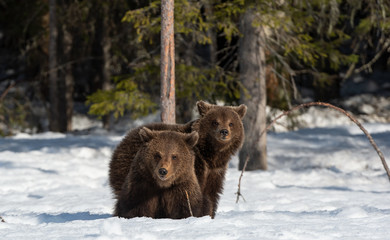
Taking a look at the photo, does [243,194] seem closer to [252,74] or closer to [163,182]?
[252,74]

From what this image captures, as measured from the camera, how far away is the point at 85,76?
24766 millimetres

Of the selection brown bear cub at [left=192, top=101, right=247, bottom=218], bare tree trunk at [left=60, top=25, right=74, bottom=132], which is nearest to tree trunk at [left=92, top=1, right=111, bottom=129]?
bare tree trunk at [left=60, top=25, right=74, bottom=132]

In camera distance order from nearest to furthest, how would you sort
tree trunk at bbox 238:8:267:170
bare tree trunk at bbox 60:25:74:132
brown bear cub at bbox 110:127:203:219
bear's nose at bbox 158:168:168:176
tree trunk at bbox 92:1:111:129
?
bear's nose at bbox 158:168:168:176
brown bear cub at bbox 110:127:203:219
tree trunk at bbox 238:8:267:170
tree trunk at bbox 92:1:111:129
bare tree trunk at bbox 60:25:74:132

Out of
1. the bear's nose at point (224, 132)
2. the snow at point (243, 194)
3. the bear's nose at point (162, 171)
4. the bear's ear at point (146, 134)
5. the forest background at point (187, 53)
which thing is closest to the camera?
the snow at point (243, 194)

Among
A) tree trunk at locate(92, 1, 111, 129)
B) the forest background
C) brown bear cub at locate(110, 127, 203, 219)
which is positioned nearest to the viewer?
brown bear cub at locate(110, 127, 203, 219)

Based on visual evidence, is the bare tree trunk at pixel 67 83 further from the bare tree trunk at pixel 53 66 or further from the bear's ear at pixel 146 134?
the bear's ear at pixel 146 134

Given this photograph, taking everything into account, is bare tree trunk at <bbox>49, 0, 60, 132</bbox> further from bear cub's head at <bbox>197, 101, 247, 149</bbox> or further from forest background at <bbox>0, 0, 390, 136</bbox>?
bear cub's head at <bbox>197, 101, 247, 149</bbox>

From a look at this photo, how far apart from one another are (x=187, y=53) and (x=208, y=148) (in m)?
7.31

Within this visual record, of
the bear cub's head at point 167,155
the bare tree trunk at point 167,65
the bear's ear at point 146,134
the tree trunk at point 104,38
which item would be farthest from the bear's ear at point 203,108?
the tree trunk at point 104,38

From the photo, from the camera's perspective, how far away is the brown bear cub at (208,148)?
19.1 ft

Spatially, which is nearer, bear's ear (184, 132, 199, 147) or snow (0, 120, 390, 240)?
snow (0, 120, 390, 240)

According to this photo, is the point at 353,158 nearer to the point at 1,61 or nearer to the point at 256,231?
the point at 256,231

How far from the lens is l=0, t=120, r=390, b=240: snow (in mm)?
4430

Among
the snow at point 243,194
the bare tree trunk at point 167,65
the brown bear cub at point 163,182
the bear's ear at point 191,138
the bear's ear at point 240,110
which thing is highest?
the bare tree trunk at point 167,65
